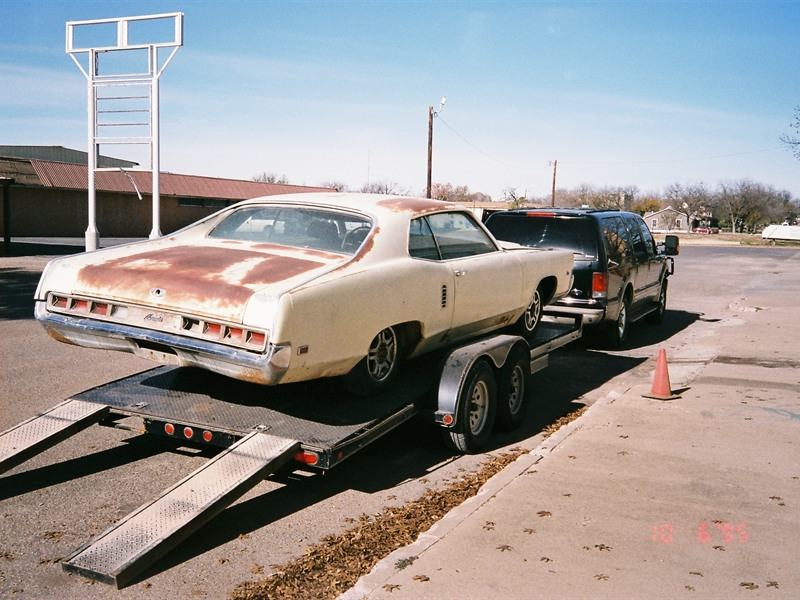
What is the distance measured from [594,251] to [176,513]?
7.68 m

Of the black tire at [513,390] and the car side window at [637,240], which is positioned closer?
the black tire at [513,390]

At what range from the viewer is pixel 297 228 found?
20.6 feet

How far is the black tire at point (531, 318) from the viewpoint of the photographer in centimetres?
802

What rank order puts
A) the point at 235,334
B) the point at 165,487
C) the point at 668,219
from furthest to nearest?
the point at 668,219, the point at 165,487, the point at 235,334

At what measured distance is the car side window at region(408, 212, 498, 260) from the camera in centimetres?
642

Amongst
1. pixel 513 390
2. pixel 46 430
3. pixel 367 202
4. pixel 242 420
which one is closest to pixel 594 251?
pixel 513 390

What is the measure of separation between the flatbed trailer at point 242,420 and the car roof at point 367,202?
1214mm

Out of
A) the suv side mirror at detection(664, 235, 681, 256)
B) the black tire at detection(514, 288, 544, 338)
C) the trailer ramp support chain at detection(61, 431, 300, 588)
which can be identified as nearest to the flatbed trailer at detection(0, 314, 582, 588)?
the trailer ramp support chain at detection(61, 431, 300, 588)

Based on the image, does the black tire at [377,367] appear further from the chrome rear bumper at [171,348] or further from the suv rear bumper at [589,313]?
the suv rear bumper at [589,313]

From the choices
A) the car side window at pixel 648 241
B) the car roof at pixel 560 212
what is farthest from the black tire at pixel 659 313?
the car roof at pixel 560 212

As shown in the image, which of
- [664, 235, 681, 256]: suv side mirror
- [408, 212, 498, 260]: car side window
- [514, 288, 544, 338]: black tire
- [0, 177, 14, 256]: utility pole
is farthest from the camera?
[0, 177, 14, 256]: utility pole

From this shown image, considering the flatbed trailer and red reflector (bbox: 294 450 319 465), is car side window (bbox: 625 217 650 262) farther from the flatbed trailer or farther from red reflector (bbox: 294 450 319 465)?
red reflector (bbox: 294 450 319 465)
